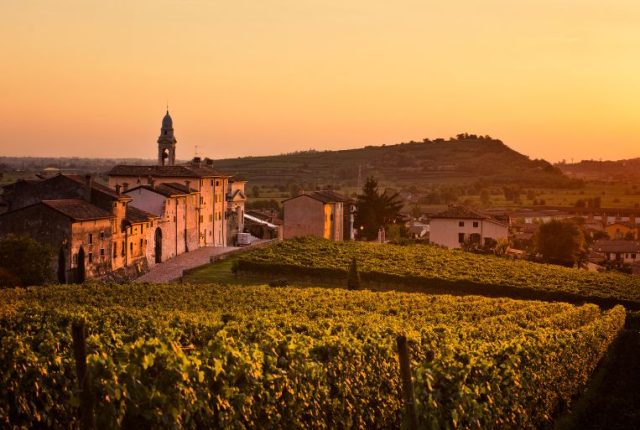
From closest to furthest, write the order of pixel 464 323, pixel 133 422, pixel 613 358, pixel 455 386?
pixel 133 422
pixel 455 386
pixel 464 323
pixel 613 358

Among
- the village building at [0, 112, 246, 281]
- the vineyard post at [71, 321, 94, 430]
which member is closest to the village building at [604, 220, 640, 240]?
the village building at [0, 112, 246, 281]

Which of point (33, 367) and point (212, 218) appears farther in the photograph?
point (212, 218)

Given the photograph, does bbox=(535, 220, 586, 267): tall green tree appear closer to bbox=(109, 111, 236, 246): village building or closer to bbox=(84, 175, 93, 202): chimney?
bbox=(109, 111, 236, 246): village building

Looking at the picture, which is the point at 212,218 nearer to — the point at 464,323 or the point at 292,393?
the point at 464,323

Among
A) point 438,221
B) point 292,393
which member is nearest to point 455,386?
point 292,393

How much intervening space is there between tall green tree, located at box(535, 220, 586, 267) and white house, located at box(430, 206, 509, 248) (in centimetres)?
476

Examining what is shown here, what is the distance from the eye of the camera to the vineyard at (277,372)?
411 inches

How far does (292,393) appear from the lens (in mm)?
12773

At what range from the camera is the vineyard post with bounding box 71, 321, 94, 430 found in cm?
901

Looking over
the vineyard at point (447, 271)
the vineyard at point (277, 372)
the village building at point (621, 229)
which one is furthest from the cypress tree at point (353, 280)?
the village building at point (621, 229)

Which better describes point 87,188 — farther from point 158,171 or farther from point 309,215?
point 309,215

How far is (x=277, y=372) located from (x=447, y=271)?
40.7m

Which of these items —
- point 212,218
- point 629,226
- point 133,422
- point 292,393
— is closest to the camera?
point 133,422

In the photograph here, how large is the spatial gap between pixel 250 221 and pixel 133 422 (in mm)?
80945
